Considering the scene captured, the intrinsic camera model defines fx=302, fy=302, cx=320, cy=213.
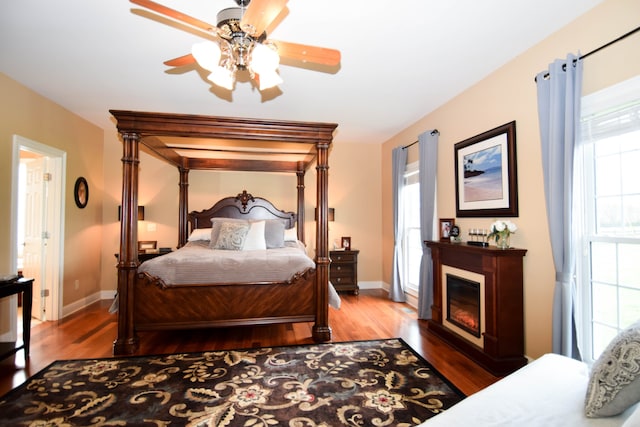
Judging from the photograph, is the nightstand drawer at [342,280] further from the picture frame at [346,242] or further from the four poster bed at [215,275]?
the four poster bed at [215,275]

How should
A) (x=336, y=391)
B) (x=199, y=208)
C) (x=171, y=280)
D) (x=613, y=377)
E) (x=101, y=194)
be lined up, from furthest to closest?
(x=199, y=208), (x=101, y=194), (x=171, y=280), (x=336, y=391), (x=613, y=377)

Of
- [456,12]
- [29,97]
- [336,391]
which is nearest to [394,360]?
[336,391]

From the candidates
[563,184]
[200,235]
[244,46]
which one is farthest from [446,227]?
[200,235]

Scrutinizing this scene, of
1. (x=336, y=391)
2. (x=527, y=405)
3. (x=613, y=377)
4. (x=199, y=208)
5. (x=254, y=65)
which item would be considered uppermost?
(x=254, y=65)

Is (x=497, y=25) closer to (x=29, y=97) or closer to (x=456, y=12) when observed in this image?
(x=456, y=12)

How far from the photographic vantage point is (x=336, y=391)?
2.18 meters

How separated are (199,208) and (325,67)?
334 cm

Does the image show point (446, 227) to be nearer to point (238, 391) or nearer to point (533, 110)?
point (533, 110)

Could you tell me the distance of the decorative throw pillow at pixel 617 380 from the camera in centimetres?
93

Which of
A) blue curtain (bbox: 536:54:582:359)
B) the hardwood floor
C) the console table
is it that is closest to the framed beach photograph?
the hardwood floor

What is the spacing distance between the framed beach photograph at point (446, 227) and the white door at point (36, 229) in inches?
191

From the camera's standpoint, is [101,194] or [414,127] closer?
[414,127]

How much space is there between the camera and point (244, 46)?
1.76m

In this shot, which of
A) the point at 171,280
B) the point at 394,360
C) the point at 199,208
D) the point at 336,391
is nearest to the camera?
the point at 336,391
